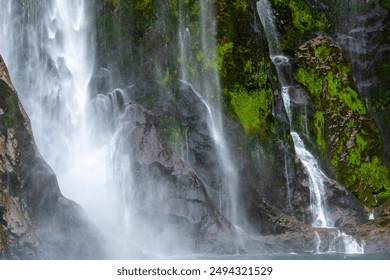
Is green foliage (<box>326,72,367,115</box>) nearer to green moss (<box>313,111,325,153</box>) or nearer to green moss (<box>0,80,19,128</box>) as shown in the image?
green moss (<box>313,111,325,153</box>)

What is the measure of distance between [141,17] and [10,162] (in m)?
8.79

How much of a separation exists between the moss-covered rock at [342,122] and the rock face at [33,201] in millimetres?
11100

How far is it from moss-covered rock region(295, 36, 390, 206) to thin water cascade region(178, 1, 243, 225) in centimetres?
417

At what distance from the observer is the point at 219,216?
1834 cm

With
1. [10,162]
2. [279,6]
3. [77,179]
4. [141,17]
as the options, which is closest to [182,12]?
[141,17]

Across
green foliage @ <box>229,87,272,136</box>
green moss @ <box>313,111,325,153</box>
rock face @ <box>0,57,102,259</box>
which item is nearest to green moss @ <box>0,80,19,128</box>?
rock face @ <box>0,57,102,259</box>

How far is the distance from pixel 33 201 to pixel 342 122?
13.2 metres

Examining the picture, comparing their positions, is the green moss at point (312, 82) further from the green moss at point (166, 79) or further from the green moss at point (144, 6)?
the green moss at point (144, 6)

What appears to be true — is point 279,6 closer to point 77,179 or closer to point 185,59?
point 185,59

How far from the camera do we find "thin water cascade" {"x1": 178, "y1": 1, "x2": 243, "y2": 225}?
1986cm

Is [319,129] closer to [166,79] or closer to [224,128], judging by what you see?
[224,128]

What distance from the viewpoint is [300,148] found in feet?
73.6

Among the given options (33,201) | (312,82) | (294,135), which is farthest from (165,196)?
(312,82)

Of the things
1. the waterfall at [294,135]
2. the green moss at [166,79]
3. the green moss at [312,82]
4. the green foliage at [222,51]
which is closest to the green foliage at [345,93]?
the green moss at [312,82]
